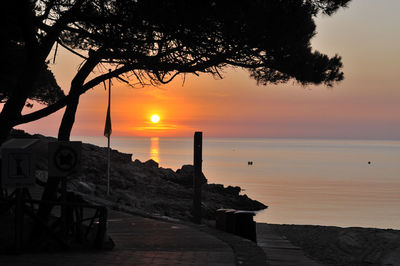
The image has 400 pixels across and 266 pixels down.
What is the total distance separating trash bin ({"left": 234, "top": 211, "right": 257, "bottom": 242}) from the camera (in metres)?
15.2

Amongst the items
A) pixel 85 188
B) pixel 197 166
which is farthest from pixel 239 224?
pixel 85 188

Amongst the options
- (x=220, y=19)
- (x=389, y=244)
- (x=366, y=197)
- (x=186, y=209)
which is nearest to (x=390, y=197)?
(x=366, y=197)

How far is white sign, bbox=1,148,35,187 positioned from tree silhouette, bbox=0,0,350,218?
1.44 metres

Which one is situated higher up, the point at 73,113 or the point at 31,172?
the point at 73,113

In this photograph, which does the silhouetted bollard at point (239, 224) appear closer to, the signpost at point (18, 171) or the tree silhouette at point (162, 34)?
the tree silhouette at point (162, 34)

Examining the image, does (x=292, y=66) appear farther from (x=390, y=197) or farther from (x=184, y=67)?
(x=390, y=197)

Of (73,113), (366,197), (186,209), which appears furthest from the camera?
(366,197)

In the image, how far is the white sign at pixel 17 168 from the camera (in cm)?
1012

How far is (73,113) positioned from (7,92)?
16.5 metres

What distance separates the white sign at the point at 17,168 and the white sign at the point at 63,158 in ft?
1.33

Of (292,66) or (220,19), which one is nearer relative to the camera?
(220,19)

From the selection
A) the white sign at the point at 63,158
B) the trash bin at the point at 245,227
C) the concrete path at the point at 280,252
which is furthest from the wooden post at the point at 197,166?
the white sign at the point at 63,158

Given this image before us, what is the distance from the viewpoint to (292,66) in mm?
14062

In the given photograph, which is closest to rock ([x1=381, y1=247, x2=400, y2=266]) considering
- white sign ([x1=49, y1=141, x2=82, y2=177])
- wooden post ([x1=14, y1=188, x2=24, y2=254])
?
white sign ([x1=49, y1=141, x2=82, y2=177])
